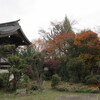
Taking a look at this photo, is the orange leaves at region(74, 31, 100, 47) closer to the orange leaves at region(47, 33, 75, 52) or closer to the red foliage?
the orange leaves at region(47, 33, 75, 52)

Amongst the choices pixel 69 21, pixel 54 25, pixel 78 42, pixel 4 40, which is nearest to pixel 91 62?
pixel 78 42

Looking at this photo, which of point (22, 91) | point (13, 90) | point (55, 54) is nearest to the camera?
point (22, 91)

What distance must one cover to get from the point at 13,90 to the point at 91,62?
9.83 m

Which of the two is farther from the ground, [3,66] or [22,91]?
[3,66]

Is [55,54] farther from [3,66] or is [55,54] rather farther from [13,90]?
[13,90]

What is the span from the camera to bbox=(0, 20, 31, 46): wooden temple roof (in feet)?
37.5

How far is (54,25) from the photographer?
98.1ft

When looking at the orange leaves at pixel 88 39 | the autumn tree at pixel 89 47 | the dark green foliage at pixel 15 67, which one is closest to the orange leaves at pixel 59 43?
the orange leaves at pixel 88 39

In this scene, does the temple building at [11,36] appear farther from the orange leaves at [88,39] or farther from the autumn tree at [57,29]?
the autumn tree at [57,29]

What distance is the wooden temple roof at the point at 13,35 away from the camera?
37.5 feet

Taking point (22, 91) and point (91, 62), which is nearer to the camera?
point (22, 91)

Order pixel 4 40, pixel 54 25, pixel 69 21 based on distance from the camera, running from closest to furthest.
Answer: pixel 4 40 < pixel 54 25 < pixel 69 21

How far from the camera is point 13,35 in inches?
489

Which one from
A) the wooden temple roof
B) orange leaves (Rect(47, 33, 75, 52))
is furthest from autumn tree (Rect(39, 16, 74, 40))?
the wooden temple roof
